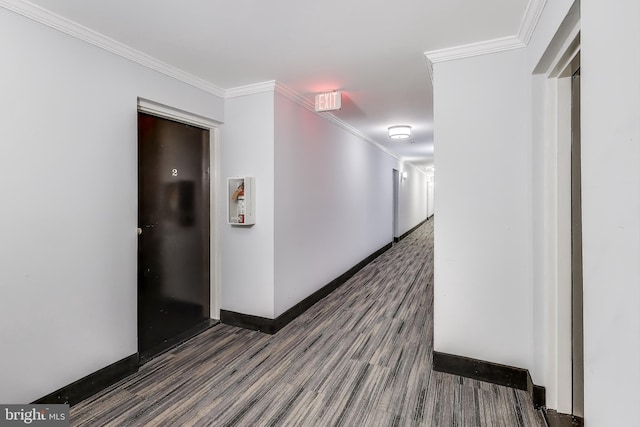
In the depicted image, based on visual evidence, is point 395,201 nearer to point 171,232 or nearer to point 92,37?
point 171,232

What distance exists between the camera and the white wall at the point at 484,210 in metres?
2.27

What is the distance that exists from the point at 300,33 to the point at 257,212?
70.0 inches

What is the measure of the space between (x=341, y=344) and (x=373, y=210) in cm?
393

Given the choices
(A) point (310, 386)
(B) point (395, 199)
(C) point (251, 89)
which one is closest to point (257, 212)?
(C) point (251, 89)

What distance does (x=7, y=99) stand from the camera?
1.82 metres

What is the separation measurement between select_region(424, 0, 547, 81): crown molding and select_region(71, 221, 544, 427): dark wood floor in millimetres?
2523

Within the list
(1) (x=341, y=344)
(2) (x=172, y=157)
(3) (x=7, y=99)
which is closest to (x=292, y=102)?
(2) (x=172, y=157)

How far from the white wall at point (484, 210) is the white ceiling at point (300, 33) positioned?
328mm

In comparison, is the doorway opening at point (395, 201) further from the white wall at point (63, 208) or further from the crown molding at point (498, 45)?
the white wall at point (63, 208)

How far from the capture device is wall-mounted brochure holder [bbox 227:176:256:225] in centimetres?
324

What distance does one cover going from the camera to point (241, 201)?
11.0 ft

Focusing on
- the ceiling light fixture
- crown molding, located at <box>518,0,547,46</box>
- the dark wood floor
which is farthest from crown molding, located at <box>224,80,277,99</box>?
the ceiling light fixture

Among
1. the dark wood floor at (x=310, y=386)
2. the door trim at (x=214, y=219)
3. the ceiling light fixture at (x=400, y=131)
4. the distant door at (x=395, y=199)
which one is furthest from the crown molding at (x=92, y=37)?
the distant door at (x=395, y=199)

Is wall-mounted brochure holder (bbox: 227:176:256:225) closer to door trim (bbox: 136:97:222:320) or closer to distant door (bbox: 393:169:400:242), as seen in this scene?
door trim (bbox: 136:97:222:320)
